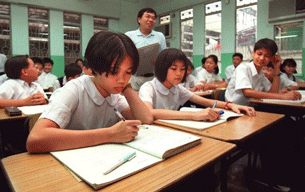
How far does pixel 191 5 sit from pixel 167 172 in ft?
23.7

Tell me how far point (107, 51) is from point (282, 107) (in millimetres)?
1709

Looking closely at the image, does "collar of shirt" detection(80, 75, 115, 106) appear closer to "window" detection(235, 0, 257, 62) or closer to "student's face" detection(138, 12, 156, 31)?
"student's face" detection(138, 12, 156, 31)

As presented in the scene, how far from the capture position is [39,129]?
0.80 metres

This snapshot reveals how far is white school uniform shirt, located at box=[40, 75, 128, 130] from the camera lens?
0.89m

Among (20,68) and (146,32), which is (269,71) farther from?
(20,68)

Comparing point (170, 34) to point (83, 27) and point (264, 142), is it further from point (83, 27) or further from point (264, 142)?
point (264, 142)

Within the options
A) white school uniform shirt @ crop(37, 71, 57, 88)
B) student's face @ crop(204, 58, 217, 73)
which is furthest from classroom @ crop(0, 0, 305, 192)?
white school uniform shirt @ crop(37, 71, 57, 88)

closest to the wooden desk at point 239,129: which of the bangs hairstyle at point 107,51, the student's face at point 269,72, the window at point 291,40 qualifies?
the bangs hairstyle at point 107,51

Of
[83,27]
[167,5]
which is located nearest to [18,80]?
[83,27]

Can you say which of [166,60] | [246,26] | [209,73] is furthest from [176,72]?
[246,26]

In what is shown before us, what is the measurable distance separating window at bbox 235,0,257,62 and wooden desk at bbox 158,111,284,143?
17.0 feet

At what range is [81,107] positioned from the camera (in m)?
1.03

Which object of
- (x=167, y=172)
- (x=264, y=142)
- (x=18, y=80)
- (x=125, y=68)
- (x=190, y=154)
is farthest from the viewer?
(x=18, y=80)

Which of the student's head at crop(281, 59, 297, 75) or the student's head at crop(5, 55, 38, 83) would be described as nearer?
the student's head at crop(5, 55, 38, 83)
